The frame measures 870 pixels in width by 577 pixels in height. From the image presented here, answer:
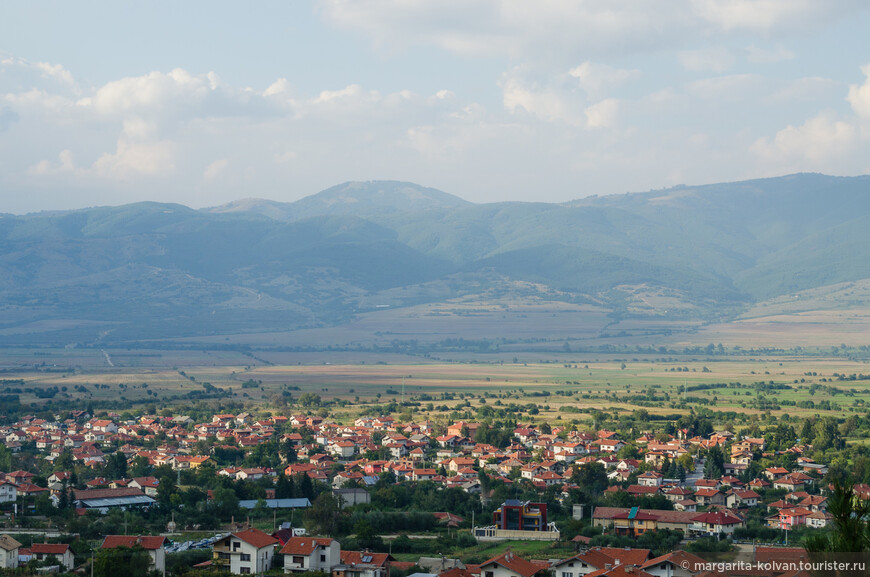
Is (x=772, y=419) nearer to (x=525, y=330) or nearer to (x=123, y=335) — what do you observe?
(x=525, y=330)

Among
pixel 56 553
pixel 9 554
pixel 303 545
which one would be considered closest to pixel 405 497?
pixel 303 545

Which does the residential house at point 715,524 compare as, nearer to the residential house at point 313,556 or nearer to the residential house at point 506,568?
the residential house at point 506,568

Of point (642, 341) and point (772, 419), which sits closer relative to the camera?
point (772, 419)

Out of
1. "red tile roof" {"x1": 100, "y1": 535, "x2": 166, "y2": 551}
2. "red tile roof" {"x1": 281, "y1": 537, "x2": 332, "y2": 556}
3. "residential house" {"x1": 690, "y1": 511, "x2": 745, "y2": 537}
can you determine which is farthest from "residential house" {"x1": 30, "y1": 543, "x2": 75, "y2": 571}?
"residential house" {"x1": 690, "y1": 511, "x2": 745, "y2": 537}

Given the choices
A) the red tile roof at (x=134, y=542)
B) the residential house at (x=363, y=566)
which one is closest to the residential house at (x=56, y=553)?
the red tile roof at (x=134, y=542)

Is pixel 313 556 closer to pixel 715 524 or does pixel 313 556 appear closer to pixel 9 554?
pixel 9 554

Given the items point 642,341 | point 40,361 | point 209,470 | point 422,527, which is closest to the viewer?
point 422,527

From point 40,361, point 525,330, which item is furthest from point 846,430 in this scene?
point 525,330

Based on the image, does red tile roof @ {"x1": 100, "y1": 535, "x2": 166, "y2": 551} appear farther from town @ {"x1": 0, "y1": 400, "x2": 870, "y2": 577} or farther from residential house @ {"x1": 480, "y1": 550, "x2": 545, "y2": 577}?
residential house @ {"x1": 480, "y1": 550, "x2": 545, "y2": 577}
